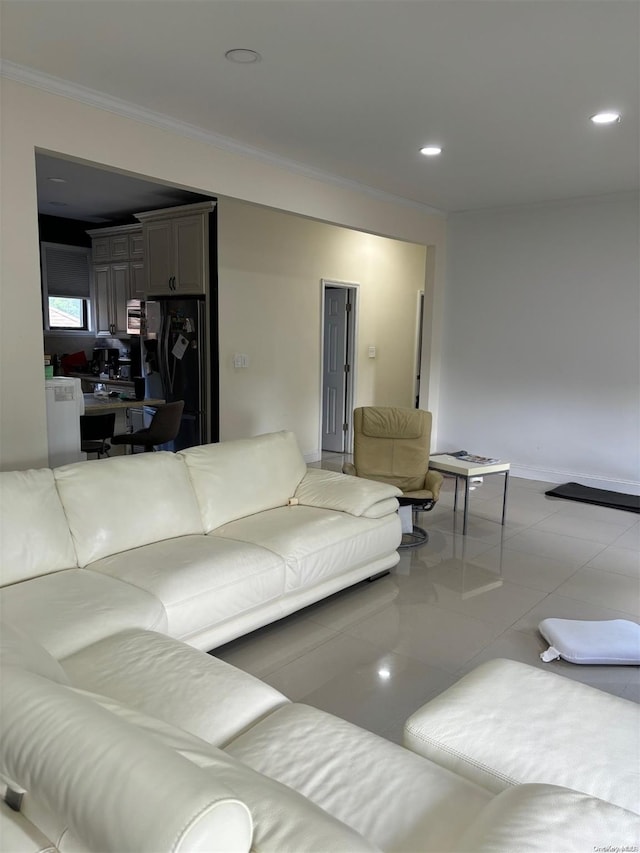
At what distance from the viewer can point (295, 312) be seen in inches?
256

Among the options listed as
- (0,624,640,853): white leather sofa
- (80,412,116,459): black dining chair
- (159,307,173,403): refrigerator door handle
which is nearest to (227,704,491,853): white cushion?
(0,624,640,853): white leather sofa

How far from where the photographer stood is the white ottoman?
4.97 ft

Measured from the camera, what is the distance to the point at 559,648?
2836mm

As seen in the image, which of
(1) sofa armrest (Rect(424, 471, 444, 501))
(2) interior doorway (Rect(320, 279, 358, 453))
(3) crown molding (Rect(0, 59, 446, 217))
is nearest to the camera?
(3) crown molding (Rect(0, 59, 446, 217))

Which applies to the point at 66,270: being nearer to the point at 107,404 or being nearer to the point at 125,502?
the point at 107,404

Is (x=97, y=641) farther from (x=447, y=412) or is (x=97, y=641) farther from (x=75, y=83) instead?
(x=447, y=412)

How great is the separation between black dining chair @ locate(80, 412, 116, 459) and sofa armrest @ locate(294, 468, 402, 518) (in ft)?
6.93

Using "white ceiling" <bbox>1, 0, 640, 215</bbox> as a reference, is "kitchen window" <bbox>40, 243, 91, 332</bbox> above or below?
below

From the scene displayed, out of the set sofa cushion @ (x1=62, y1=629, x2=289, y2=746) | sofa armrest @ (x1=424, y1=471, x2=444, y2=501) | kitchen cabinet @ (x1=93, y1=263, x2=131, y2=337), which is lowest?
sofa cushion @ (x1=62, y1=629, x2=289, y2=746)

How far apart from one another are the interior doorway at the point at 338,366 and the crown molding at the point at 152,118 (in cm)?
215

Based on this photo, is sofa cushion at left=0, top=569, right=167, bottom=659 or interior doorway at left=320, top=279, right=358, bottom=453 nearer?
sofa cushion at left=0, top=569, right=167, bottom=659

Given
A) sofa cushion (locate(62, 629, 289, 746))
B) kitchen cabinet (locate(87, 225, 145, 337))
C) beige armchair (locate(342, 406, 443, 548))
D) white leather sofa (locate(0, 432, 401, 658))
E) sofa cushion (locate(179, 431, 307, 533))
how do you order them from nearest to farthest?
sofa cushion (locate(62, 629, 289, 746)) < white leather sofa (locate(0, 432, 401, 658)) < sofa cushion (locate(179, 431, 307, 533)) < beige armchair (locate(342, 406, 443, 548)) < kitchen cabinet (locate(87, 225, 145, 337))

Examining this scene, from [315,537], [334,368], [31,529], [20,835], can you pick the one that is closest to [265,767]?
[20,835]

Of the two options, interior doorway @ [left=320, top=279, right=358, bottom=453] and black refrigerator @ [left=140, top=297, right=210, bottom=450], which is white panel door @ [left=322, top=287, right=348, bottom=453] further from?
black refrigerator @ [left=140, top=297, right=210, bottom=450]
